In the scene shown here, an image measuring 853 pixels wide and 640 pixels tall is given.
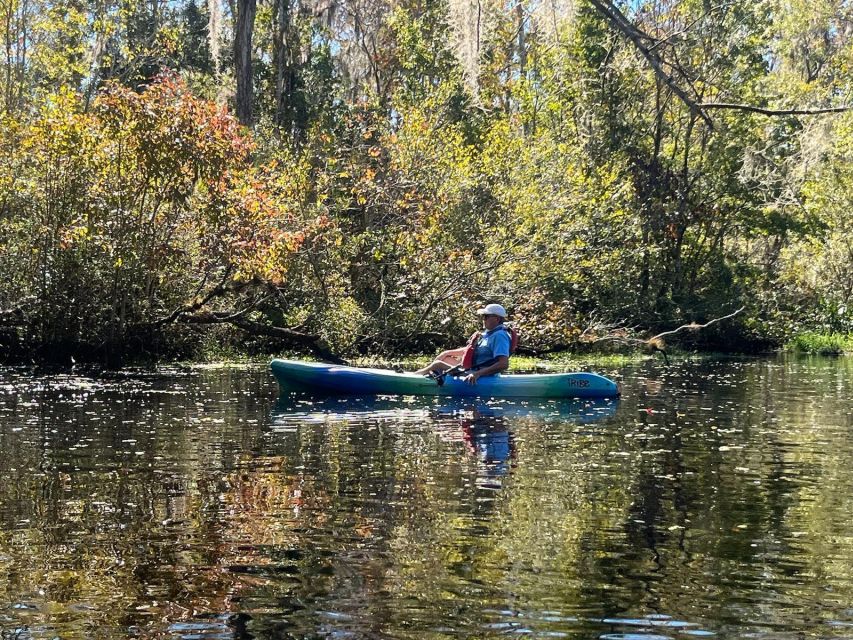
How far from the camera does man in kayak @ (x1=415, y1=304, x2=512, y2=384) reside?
1534cm

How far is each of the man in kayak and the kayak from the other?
0.15m

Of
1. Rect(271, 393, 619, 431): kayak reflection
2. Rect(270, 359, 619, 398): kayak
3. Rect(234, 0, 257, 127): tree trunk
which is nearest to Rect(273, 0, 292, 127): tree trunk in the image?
Rect(234, 0, 257, 127): tree trunk

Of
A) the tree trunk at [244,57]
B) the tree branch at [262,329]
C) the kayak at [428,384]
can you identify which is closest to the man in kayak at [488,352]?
the kayak at [428,384]

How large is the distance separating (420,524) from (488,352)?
8363mm

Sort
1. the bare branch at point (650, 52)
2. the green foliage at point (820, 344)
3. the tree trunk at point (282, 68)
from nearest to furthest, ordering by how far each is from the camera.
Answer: the bare branch at point (650, 52), the green foliage at point (820, 344), the tree trunk at point (282, 68)

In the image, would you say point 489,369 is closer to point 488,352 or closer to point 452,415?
point 488,352

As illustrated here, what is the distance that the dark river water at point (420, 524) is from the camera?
17.0 feet

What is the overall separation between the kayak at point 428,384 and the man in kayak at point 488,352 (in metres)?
0.15

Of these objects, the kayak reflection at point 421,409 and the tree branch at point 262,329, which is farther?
the tree branch at point 262,329

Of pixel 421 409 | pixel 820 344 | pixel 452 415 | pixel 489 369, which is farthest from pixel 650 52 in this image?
pixel 820 344

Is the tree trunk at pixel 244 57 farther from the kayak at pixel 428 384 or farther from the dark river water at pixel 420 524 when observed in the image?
the dark river water at pixel 420 524

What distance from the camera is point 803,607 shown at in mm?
5352

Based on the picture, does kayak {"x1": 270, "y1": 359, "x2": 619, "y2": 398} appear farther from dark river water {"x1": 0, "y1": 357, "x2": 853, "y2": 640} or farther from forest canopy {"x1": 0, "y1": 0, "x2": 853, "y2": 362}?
forest canopy {"x1": 0, "y1": 0, "x2": 853, "y2": 362}

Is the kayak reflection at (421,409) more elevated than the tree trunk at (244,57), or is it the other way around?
the tree trunk at (244,57)
